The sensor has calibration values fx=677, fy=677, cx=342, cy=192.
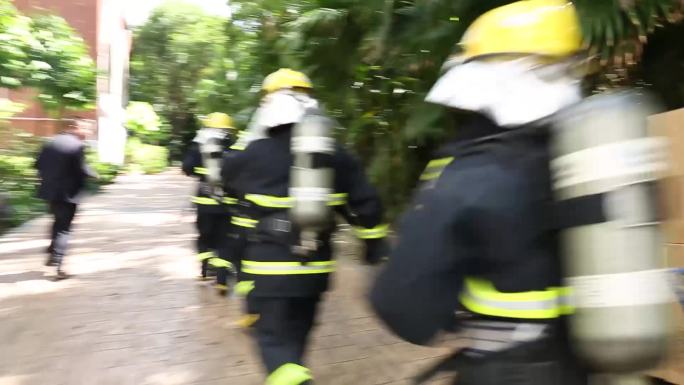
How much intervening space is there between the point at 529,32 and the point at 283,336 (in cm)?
199

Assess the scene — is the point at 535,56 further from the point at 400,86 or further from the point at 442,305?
the point at 400,86

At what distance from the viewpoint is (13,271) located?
7457mm

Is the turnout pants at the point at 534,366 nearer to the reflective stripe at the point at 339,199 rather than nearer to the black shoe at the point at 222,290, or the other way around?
the reflective stripe at the point at 339,199

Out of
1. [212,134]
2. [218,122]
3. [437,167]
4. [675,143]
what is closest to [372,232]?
[437,167]

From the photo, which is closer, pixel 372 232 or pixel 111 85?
pixel 372 232

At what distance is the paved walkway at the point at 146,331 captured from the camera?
14.5 ft

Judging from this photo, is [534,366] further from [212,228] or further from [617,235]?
[212,228]

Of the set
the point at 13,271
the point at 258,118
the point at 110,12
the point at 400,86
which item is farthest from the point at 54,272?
the point at 110,12

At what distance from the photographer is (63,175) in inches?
257

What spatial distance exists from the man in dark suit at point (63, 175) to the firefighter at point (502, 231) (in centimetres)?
556

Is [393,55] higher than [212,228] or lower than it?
higher

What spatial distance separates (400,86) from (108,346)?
305cm

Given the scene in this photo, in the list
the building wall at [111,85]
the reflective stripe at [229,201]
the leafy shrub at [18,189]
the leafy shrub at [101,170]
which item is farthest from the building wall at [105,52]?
the reflective stripe at [229,201]

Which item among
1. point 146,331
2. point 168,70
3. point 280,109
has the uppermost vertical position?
point 168,70
